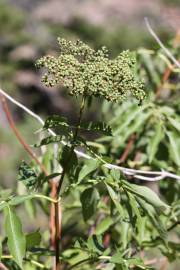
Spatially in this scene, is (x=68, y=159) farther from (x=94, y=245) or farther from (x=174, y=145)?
(x=174, y=145)

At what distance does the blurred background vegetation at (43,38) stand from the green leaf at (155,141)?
9993 millimetres

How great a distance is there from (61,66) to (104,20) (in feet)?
58.8

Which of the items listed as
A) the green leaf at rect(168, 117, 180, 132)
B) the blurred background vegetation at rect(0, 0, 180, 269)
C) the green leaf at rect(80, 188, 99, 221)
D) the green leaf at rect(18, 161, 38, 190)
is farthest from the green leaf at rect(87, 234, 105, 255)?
the blurred background vegetation at rect(0, 0, 180, 269)

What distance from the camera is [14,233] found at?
4.20ft

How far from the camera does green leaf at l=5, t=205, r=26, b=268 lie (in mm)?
1273

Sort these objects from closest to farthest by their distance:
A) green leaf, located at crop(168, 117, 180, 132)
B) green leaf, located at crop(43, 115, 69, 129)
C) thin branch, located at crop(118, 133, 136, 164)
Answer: green leaf, located at crop(43, 115, 69, 129) < green leaf, located at crop(168, 117, 180, 132) < thin branch, located at crop(118, 133, 136, 164)

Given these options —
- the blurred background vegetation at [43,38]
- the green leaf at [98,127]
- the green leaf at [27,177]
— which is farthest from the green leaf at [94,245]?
the blurred background vegetation at [43,38]

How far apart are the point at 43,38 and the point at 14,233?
14.7 metres

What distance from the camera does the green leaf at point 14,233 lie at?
4.18 feet

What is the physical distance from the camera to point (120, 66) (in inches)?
45.9

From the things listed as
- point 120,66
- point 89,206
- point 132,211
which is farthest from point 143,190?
point 120,66

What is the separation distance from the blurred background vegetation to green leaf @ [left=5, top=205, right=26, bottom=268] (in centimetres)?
1055

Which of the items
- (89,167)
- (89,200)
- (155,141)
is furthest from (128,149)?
(89,167)

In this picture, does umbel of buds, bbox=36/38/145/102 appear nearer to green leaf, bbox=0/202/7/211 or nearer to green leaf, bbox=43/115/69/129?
green leaf, bbox=43/115/69/129
